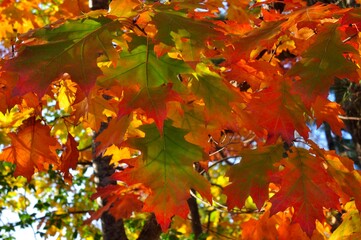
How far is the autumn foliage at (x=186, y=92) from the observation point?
1.42 m

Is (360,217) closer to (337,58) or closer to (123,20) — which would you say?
(337,58)

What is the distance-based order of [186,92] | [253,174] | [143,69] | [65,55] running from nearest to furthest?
[65,55] → [143,69] → [186,92] → [253,174]

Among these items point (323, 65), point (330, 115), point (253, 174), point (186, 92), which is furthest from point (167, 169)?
point (330, 115)

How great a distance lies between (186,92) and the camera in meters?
1.63

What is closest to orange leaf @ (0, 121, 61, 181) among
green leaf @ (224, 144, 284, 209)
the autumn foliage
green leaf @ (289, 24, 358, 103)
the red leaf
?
the autumn foliage

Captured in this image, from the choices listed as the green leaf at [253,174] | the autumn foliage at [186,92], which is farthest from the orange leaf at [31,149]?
the green leaf at [253,174]

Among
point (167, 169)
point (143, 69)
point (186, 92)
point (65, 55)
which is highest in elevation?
point (65, 55)

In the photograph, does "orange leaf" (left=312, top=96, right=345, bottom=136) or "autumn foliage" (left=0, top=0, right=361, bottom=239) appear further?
"orange leaf" (left=312, top=96, right=345, bottom=136)

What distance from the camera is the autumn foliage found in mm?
1419

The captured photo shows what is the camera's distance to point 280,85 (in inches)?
68.5

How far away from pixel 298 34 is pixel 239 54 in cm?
55

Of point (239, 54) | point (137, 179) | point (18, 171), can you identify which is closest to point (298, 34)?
point (239, 54)

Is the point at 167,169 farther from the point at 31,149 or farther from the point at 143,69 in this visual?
the point at 31,149

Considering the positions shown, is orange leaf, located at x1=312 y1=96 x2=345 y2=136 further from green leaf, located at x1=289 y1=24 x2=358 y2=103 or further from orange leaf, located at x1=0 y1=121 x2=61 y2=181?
orange leaf, located at x1=0 y1=121 x2=61 y2=181
